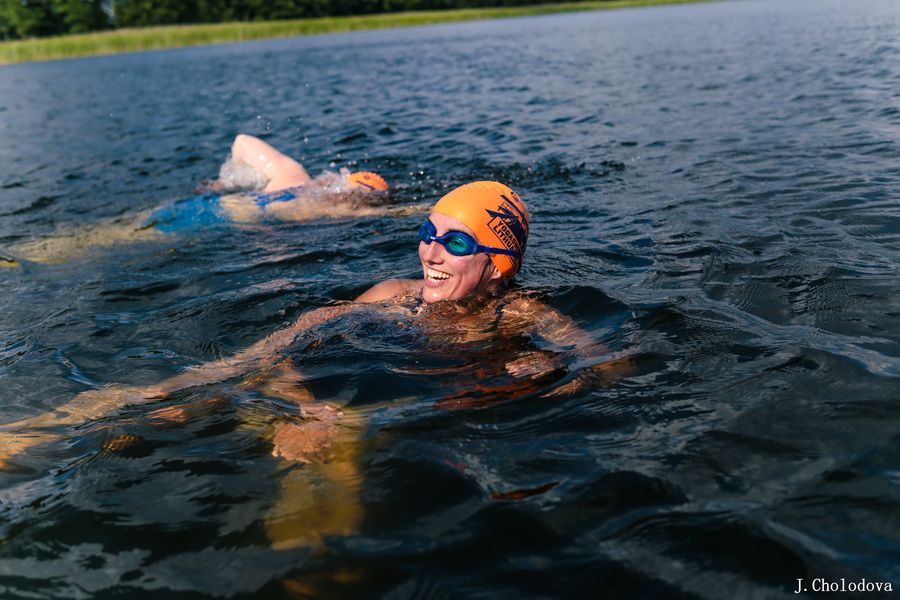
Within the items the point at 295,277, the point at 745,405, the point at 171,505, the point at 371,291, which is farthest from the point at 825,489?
the point at 295,277

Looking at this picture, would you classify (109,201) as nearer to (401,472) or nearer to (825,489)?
(401,472)

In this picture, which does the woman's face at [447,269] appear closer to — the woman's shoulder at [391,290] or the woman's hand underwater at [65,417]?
the woman's shoulder at [391,290]

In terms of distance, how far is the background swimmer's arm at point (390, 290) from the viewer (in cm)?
550

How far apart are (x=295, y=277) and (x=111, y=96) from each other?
76.3 ft

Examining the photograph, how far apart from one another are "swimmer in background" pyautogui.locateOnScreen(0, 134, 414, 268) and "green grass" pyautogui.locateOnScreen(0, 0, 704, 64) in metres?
54.6

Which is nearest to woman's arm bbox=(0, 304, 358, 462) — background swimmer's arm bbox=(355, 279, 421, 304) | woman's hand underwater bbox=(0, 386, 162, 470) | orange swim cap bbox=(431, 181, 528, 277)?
woman's hand underwater bbox=(0, 386, 162, 470)

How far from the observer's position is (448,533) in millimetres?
2977

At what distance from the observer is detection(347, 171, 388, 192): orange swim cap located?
8.74 metres

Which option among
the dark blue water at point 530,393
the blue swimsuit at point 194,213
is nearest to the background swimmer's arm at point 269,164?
the blue swimsuit at point 194,213

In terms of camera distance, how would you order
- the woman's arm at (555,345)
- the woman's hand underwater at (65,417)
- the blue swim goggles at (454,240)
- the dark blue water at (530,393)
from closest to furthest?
the dark blue water at (530,393) < the woman's hand underwater at (65,417) < the woman's arm at (555,345) < the blue swim goggles at (454,240)

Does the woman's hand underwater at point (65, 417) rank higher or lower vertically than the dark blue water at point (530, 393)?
lower

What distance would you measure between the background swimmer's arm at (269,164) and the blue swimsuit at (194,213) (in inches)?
11.8

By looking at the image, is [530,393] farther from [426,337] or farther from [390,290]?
[390,290]

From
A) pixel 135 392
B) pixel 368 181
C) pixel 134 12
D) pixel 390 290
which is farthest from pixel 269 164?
pixel 134 12
